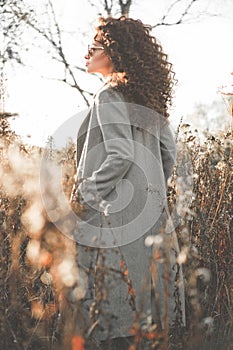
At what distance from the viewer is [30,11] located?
1055cm

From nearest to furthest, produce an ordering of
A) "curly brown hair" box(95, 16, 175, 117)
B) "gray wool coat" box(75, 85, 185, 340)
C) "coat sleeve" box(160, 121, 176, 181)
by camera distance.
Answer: "gray wool coat" box(75, 85, 185, 340), "curly brown hair" box(95, 16, 175, 117), "coat sleeve" box(160, 121, 176, 181)

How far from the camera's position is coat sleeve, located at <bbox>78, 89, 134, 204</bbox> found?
261 centimetres

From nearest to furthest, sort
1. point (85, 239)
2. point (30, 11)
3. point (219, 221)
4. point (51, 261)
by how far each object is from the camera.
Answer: point (51, 261)
point (85, 239)
point (219, 221)
point (30, 11)

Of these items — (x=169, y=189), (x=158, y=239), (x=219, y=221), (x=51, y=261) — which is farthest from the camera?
(x=169, y=189)

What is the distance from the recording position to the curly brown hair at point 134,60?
9.25 feet

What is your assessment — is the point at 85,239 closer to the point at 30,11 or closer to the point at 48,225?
the point at 48,225

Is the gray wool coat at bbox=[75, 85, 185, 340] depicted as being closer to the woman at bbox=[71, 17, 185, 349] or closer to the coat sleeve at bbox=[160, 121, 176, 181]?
the woman at bbox=[71, 17, 185, 349]

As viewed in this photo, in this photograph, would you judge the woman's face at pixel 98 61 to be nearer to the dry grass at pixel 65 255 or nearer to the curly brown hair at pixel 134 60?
the curly brown hair at pixel 134 60

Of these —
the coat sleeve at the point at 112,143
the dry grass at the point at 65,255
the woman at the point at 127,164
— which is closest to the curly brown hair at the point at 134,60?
the woman at the point at 127,164

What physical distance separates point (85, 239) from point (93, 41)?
1.02 m

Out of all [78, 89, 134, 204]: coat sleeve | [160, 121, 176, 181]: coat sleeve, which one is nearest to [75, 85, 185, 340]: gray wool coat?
[78, 89, 134, 204]: coat sleeve

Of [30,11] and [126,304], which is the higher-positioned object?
[30,11]

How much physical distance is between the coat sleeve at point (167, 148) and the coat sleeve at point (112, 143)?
1.11 ft

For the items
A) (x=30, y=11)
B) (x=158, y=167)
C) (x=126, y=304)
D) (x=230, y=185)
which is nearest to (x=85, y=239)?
(x=126, y=304)
